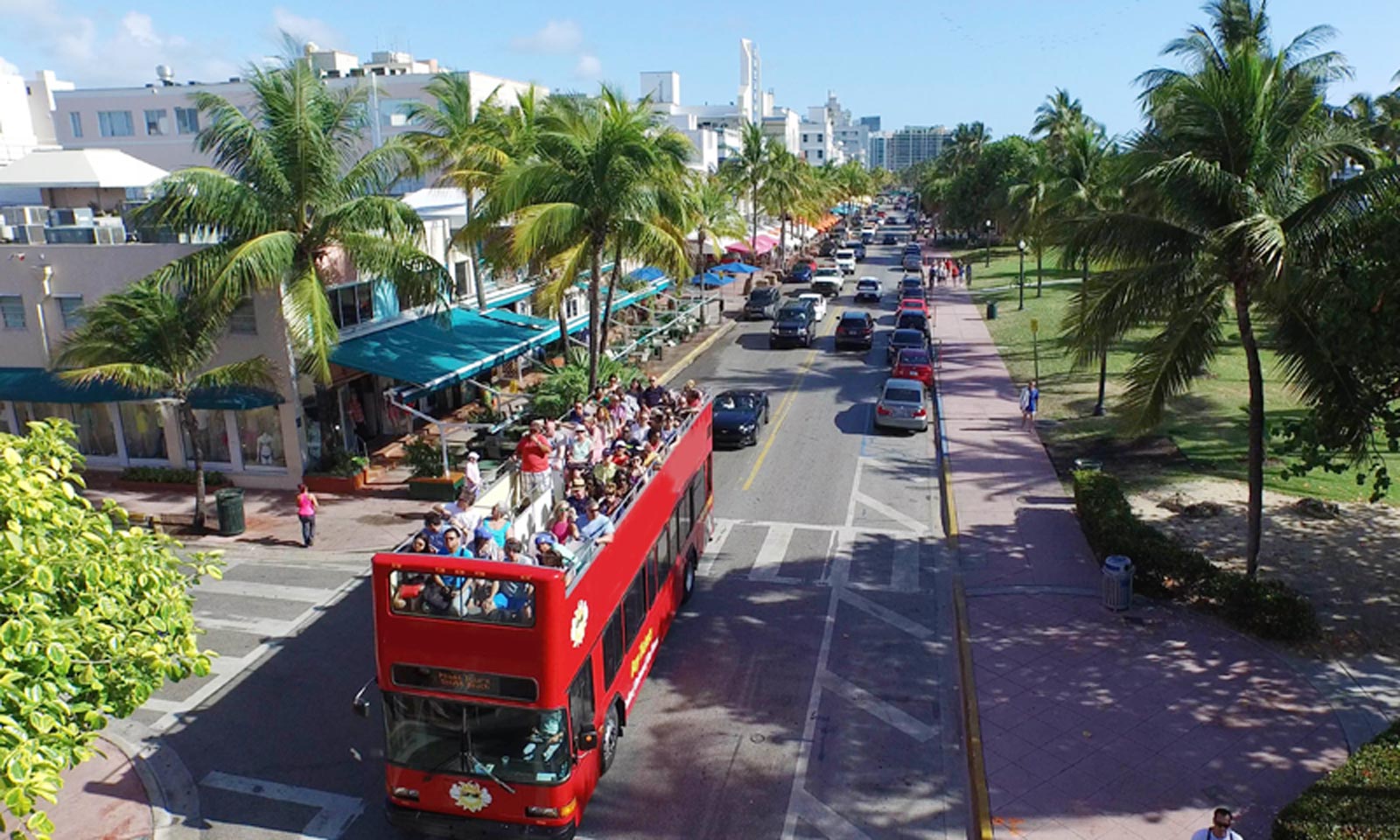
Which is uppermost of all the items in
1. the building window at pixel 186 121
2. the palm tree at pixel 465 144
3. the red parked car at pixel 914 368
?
the building window at pixel 186 121

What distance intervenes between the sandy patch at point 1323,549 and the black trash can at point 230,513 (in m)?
17.7

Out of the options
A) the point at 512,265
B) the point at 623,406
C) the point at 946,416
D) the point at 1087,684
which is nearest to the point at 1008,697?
the point at 1087,684

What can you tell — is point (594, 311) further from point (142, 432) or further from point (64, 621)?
point (64, 621)

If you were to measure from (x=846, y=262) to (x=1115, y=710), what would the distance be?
6082cm

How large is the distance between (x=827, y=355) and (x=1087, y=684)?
1065 inches

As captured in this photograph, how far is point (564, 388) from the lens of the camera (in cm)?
2503

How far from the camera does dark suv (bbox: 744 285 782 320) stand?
162ft

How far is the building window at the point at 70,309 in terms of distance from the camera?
72.8 ft

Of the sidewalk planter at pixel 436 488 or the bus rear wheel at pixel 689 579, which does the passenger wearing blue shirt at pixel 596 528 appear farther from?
the sidewalk planter at pixel 436 488

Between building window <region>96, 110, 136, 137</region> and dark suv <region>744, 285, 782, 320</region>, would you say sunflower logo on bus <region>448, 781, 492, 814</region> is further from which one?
building window <region>96, 110, 136, 137</region>

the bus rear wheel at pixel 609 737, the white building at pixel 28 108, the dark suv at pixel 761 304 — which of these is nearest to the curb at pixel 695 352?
the dark suv at pixel 761 304

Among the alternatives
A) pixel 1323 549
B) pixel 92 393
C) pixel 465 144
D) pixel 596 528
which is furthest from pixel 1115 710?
pixel 465 144

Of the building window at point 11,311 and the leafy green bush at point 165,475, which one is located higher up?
the building window at point 11,311

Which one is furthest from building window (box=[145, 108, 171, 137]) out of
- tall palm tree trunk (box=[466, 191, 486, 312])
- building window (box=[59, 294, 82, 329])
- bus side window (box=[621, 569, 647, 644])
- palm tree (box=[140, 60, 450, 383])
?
bus side window (box=[621, 569, 647, 644])
